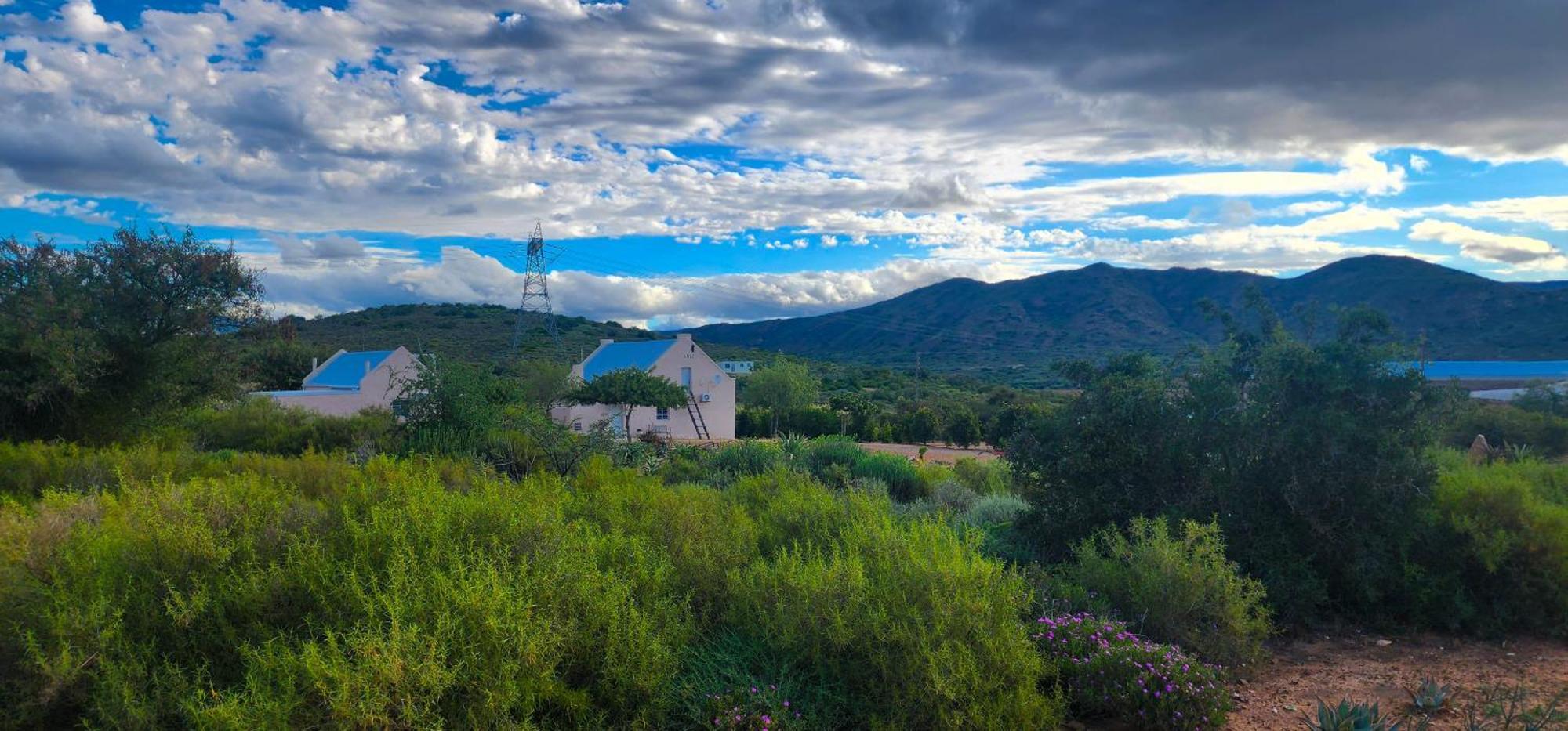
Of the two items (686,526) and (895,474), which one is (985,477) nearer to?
(895,474)

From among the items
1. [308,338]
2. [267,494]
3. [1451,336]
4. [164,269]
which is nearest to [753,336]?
[308,338]

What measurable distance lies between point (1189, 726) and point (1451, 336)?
66.7 metres

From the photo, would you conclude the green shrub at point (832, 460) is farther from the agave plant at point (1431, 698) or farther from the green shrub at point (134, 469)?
the agave plant at point (1431, 698)

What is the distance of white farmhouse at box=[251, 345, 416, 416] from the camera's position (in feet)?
108

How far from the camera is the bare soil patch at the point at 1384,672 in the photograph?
5.55 m

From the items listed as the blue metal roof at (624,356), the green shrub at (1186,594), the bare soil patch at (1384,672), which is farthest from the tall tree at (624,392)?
the bare soil patch at (1384,672)

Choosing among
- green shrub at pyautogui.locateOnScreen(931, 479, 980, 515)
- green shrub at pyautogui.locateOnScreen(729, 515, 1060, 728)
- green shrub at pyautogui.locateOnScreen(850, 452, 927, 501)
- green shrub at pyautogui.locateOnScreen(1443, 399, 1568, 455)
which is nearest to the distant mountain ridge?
green shrub at pyautogui.locateOnScreen(1443, 399, 1568, 455)

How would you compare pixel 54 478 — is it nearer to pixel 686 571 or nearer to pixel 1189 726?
pixel 686 571

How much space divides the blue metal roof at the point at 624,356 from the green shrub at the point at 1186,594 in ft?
107

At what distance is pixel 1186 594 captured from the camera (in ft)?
19.8

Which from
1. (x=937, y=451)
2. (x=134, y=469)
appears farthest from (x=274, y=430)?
(x=937, y=451)

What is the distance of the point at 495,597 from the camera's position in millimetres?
3873

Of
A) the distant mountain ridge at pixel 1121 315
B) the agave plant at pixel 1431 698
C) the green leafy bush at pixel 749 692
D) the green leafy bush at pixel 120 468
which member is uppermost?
the distant mountain ridge at pixel 1121 315

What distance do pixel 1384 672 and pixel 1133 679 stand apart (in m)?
2.48
